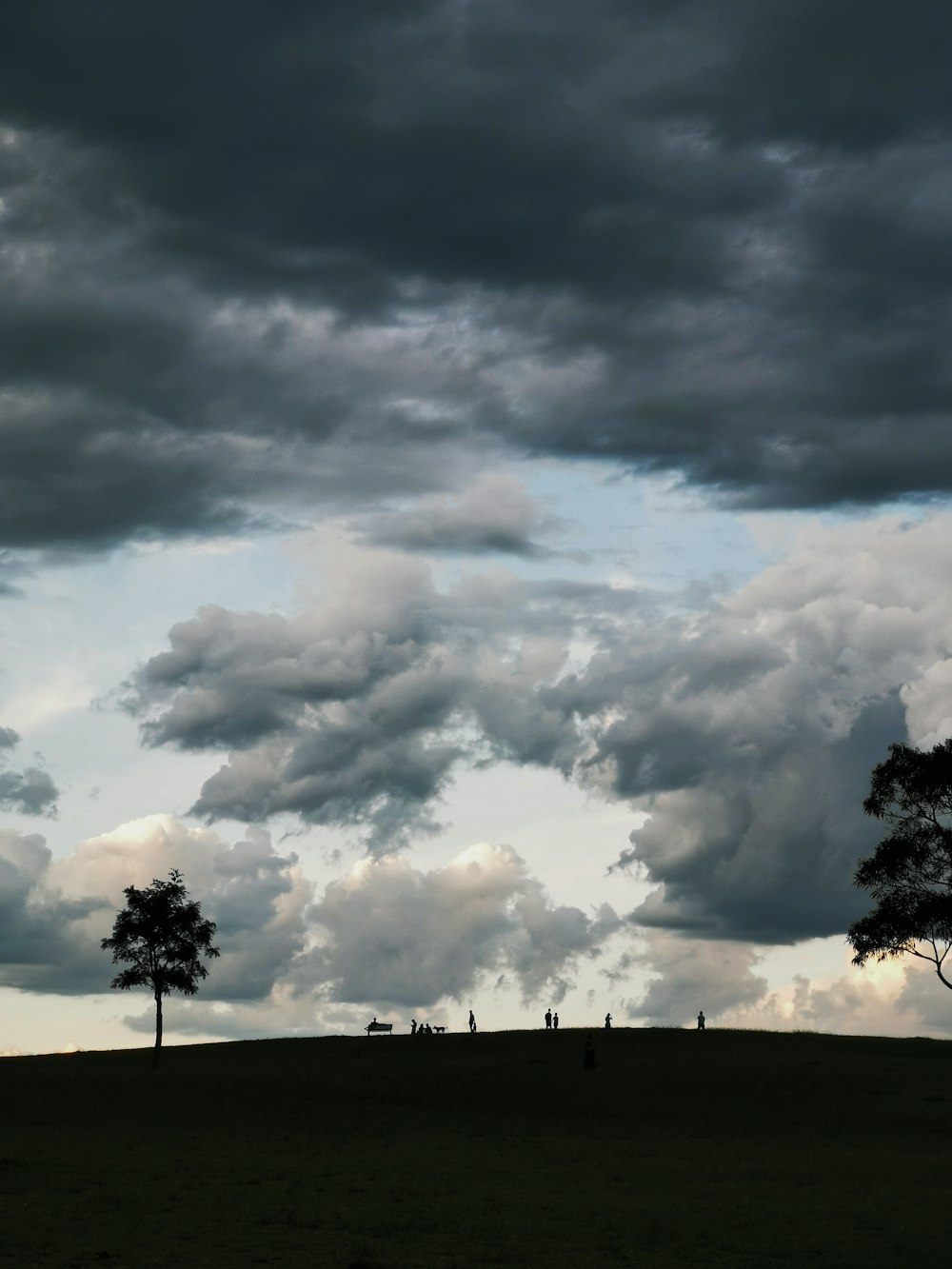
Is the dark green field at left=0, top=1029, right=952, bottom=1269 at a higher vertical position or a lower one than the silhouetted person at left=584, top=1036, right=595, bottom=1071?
lower

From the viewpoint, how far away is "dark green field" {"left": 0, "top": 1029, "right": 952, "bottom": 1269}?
24562 millimetres

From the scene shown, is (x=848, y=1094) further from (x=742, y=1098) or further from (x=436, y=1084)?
(x=436, y=1084)

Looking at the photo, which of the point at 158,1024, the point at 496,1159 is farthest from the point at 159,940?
the point at 496,1159

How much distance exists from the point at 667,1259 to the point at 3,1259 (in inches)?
415

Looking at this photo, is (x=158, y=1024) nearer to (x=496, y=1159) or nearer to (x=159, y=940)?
(x=159, y=940)

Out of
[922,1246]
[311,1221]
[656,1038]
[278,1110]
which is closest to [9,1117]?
[278,1110]

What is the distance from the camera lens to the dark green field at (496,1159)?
24562 millimetres

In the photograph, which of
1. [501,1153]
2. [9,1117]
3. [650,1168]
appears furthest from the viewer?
[9,1117]

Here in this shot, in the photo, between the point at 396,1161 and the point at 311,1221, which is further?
the point at 396,1161

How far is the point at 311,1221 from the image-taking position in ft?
86.8

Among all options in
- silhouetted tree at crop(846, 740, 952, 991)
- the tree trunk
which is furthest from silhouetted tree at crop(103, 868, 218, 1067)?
silhouetted tree at crop(846, 740, 952, 991)

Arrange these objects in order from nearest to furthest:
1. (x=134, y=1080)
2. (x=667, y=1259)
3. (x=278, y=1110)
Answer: (x=667, y=1259)
(x=278, y=1110)
(x=134, y=1080)

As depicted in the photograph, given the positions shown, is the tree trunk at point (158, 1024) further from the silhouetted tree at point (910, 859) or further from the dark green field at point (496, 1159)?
the silhouetted tree at point (910, 859)

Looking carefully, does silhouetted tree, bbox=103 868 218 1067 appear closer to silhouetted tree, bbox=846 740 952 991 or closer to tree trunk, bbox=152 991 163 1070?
tree trunk, bbox=152 991 163 1070
